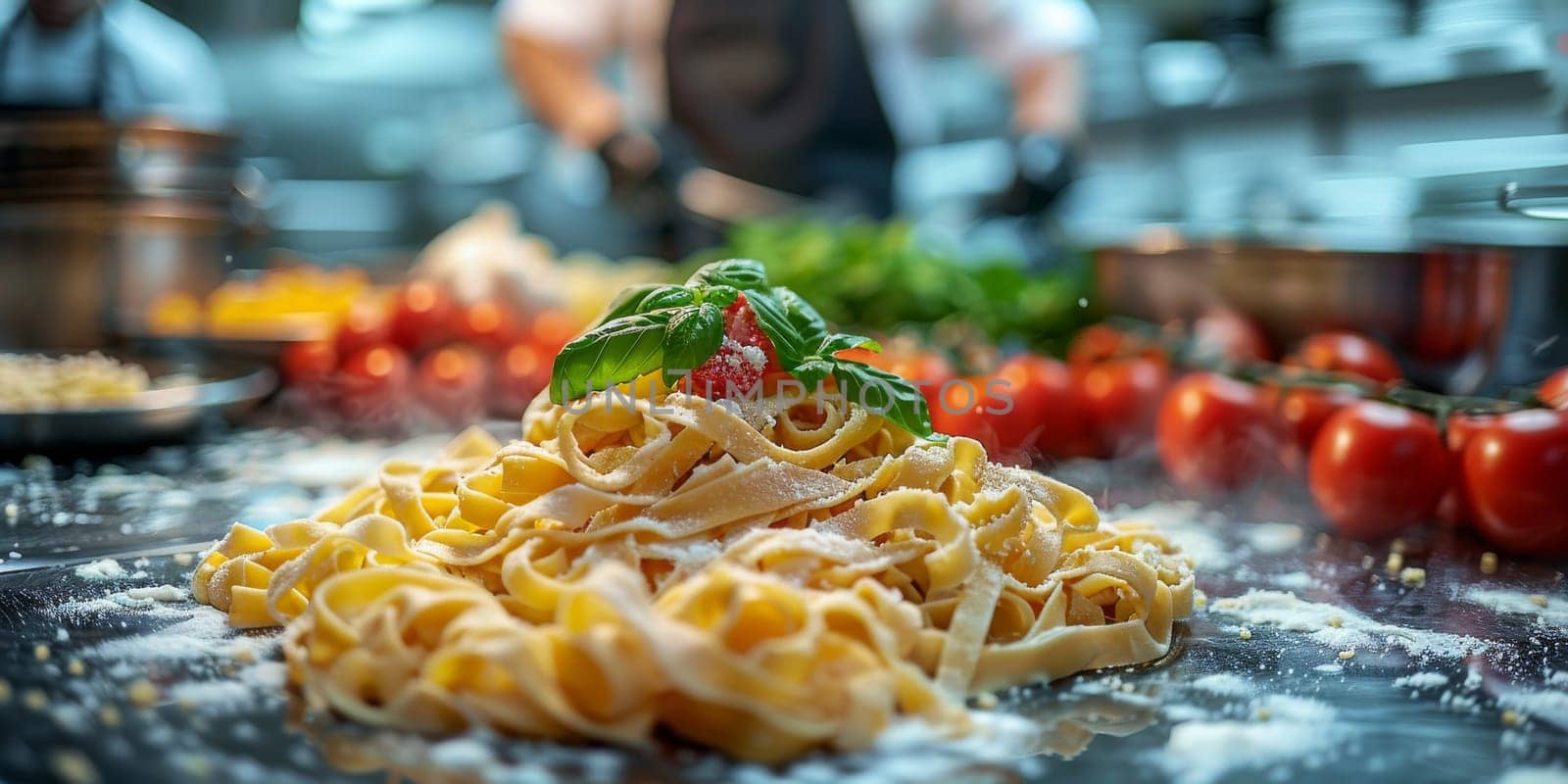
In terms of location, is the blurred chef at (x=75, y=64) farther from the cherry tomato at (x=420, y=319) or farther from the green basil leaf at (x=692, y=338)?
the green basil leaf at (x=692, y=338)

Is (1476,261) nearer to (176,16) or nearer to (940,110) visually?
(940,110)

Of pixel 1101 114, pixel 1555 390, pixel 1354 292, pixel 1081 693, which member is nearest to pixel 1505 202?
pixel 1555 390

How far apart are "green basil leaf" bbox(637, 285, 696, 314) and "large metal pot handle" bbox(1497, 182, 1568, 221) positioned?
121 centimetres

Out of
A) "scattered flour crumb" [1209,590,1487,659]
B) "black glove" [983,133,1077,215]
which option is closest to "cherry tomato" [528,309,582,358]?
"black glove" [983,133,1077,215]

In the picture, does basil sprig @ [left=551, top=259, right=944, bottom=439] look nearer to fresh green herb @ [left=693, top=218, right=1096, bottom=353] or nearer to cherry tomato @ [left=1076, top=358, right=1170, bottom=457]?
cherry tomato @ [left=1076, top=358, right=1170, bottom=457]

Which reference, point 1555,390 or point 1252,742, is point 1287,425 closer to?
point 1555,390

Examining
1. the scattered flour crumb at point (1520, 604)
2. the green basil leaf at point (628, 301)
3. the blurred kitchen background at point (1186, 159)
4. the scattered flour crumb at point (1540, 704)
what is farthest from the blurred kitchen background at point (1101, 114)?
the green basil leaf at point (628, 301)

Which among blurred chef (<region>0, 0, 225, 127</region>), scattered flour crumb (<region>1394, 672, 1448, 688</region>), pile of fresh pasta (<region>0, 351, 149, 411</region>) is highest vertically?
blurred chef (<region>0, 0, 225, 127</region>)

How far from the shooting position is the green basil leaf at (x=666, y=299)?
147cm

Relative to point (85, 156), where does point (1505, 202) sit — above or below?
below

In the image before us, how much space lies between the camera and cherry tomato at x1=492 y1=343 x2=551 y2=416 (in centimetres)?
279

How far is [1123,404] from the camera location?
96.7 inches

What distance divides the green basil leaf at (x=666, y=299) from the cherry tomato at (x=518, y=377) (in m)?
1.32

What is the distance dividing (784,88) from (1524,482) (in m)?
3.18
